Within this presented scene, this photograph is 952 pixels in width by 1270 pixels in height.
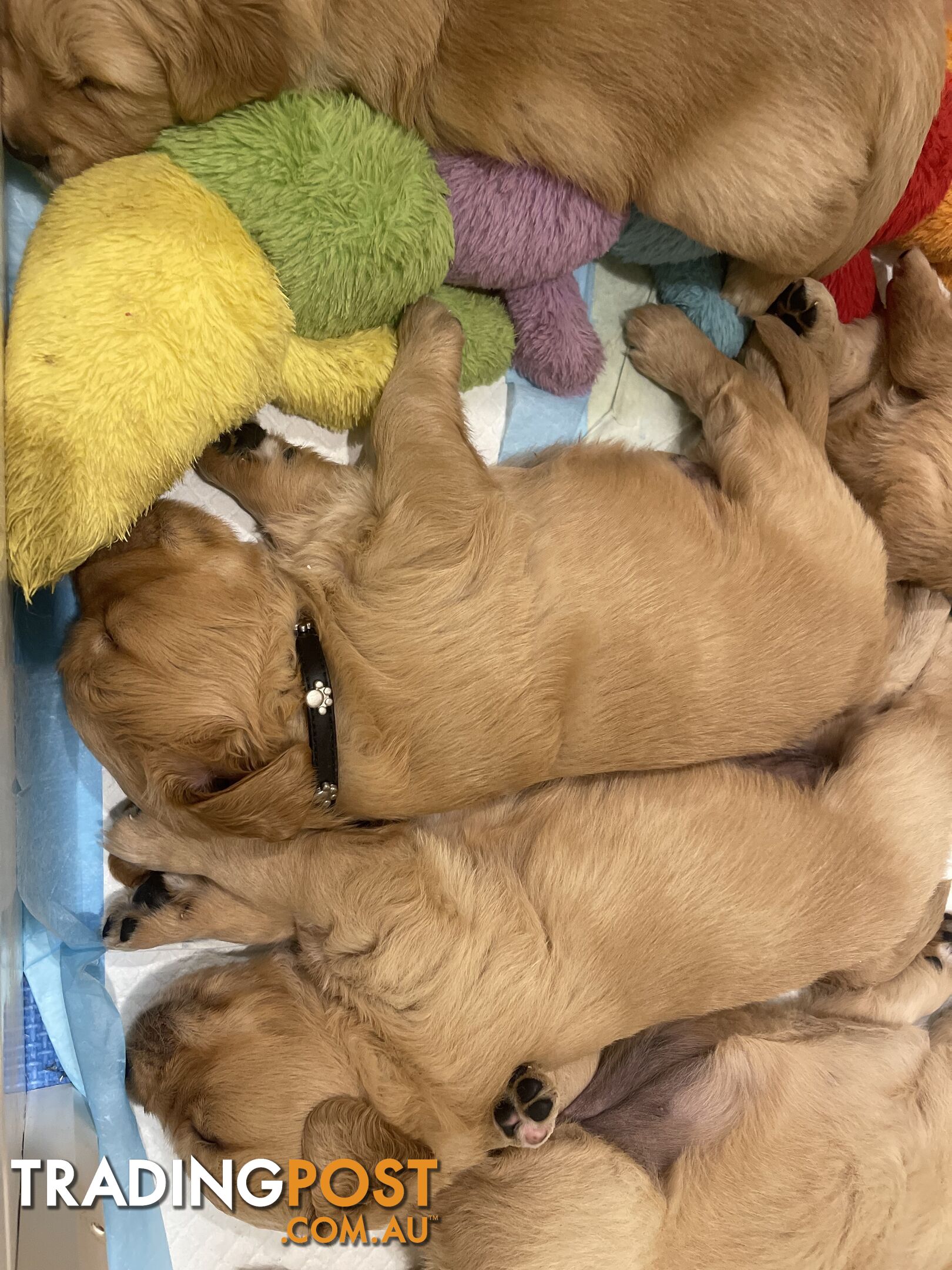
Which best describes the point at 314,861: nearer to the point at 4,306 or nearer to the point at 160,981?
the point at 160,981

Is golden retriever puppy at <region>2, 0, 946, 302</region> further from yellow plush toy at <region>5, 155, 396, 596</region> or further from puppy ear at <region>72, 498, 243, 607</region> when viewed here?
puppy ear at <region>72, 498, 243, 607</region>

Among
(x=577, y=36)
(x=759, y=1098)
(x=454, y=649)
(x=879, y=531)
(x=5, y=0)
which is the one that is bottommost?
(x=759, y=1098)

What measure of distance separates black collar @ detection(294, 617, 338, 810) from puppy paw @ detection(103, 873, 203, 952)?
1.96ft

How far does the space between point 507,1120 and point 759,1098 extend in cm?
66

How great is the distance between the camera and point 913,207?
2314 millimetres

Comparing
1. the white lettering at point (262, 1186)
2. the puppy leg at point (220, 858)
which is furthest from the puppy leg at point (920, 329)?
the white lettering at point (262, 1186)

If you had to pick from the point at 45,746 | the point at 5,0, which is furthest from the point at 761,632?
the point at 5,0

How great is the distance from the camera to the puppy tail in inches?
93.4

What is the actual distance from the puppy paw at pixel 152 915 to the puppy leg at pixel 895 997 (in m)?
1.63

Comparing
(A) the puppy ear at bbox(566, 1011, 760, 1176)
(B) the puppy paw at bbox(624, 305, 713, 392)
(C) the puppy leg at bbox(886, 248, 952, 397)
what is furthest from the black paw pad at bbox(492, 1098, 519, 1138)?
(C) the puppy leg at bbox(886, 248, 952, 397)

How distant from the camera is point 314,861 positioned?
2119 mm

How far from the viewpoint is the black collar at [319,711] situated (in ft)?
5.91

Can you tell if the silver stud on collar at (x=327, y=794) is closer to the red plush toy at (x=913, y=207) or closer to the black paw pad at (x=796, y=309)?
the black paw pad at (x=796, y=309)

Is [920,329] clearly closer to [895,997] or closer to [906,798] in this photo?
[906,798]
